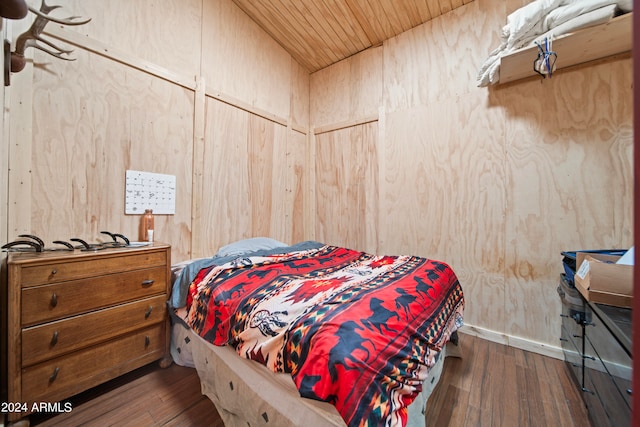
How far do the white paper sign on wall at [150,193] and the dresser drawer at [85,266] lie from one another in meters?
0.52

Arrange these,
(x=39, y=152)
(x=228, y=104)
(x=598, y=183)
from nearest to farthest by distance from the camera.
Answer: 1. (x=39, y=152)
2. (x=598, y=183)
3. (x=228, y=104)

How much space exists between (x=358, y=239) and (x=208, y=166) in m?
1.92

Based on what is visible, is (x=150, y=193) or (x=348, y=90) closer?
(x=150, y=193)

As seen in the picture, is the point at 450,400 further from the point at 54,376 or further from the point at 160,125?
the point at 160,125

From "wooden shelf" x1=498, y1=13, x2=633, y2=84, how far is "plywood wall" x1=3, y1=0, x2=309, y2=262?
2.36m

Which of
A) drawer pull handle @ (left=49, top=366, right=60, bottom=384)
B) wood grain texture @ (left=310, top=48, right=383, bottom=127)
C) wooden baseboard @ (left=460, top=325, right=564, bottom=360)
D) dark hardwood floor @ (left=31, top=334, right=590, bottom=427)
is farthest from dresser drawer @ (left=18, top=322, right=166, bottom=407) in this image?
wood grain texture @ (left=310, top=48, right=383, bottom=127)

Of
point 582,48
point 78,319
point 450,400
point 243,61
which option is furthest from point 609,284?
point 243,61

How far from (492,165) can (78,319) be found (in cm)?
319

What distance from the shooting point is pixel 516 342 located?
6.72 ft

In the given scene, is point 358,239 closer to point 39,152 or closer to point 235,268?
point 235,268

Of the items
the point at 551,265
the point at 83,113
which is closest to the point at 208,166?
the point at 83,113

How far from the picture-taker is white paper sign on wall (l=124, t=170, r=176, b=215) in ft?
6.04

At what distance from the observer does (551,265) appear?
1.95 meters

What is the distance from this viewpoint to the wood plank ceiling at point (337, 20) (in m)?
2.39
